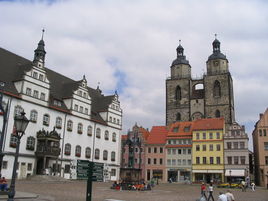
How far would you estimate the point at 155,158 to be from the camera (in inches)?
2736

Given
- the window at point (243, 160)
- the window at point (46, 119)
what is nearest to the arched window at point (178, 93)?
the window at point (243, 160)

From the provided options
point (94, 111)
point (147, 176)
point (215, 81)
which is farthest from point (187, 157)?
point (215, 81)

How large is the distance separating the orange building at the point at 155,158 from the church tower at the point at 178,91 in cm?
1609

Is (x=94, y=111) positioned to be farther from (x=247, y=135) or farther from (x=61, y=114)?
(x=247, y=135)

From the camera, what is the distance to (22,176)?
40.9m

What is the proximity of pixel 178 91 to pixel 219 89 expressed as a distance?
11.9m

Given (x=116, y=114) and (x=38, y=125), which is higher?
(x=116, y=114)

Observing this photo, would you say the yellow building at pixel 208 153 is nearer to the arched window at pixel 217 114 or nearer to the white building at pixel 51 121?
the arched window at pixel 217 114

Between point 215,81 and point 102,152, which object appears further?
point 215,81

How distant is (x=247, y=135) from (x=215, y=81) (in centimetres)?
2691

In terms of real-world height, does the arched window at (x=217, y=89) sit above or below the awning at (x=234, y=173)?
above

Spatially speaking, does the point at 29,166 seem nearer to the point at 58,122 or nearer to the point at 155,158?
the point at 58,122

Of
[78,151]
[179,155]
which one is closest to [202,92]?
[179,155]

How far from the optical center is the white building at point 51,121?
41.4 m
